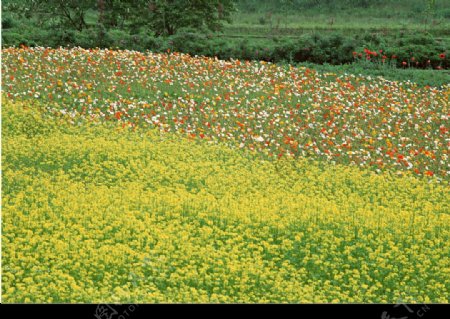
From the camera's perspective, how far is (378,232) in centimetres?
802

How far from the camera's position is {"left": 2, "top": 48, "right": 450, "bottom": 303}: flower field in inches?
275

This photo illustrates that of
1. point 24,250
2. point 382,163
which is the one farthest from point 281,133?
point 24,250

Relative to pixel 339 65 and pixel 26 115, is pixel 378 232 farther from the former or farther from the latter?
pixel 339 65

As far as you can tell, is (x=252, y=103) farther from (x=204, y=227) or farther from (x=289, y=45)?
(x=204, y=227)

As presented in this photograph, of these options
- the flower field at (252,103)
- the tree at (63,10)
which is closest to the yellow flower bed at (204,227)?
the flower field at (252,103)

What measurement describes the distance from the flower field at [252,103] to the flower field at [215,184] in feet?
0.13

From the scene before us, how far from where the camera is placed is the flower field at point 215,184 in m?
6.97

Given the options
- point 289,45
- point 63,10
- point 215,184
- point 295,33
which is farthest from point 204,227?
point 63,10

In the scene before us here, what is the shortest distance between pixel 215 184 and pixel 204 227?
4.96ft

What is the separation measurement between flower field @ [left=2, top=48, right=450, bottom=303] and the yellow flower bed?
0.07 ft

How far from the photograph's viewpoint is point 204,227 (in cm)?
781

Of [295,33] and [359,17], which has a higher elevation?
[359,17]

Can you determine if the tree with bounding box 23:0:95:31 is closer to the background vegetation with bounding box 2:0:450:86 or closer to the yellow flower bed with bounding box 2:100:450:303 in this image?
the background vegetation with bounding box 2:0:450:86

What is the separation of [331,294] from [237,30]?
12413mm
